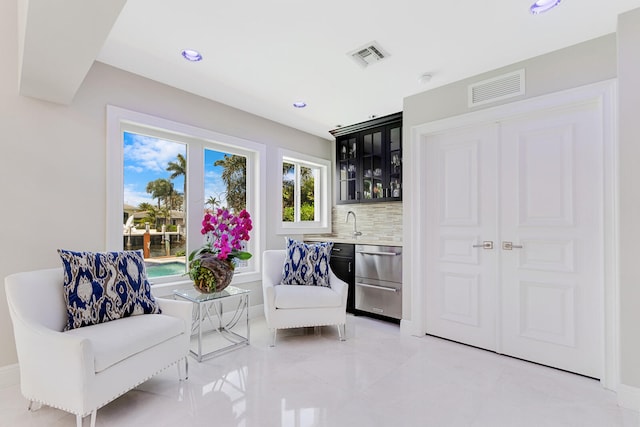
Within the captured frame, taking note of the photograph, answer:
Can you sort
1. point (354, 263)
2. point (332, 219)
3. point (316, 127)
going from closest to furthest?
point (354, 263) < point (316, 127) < point (332, 219)

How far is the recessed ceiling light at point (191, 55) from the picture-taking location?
7.81ft

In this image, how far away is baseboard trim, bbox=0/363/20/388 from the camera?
81.4 inches

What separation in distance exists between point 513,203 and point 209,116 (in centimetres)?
305

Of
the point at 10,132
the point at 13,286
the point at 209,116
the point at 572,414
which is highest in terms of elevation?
the point at 209,116

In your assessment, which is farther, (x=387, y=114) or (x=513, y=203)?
(x=387, y=114)

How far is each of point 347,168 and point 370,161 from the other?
1.36 feet

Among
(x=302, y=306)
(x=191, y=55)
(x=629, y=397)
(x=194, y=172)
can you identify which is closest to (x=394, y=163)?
(x=302, y=306)

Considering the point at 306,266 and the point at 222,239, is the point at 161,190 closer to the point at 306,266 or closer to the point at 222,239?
the point at 222,239

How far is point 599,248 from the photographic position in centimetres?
220

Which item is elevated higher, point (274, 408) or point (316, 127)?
point (316, 127)

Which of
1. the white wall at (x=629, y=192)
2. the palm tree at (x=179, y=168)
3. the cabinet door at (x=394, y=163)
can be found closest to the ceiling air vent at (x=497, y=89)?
the white wall at (x=629, y=192)

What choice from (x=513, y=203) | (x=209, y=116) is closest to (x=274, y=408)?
(x=513, y=203)

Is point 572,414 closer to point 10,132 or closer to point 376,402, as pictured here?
point 376,402

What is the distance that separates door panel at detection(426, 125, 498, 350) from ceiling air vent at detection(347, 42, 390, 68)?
105 cm
